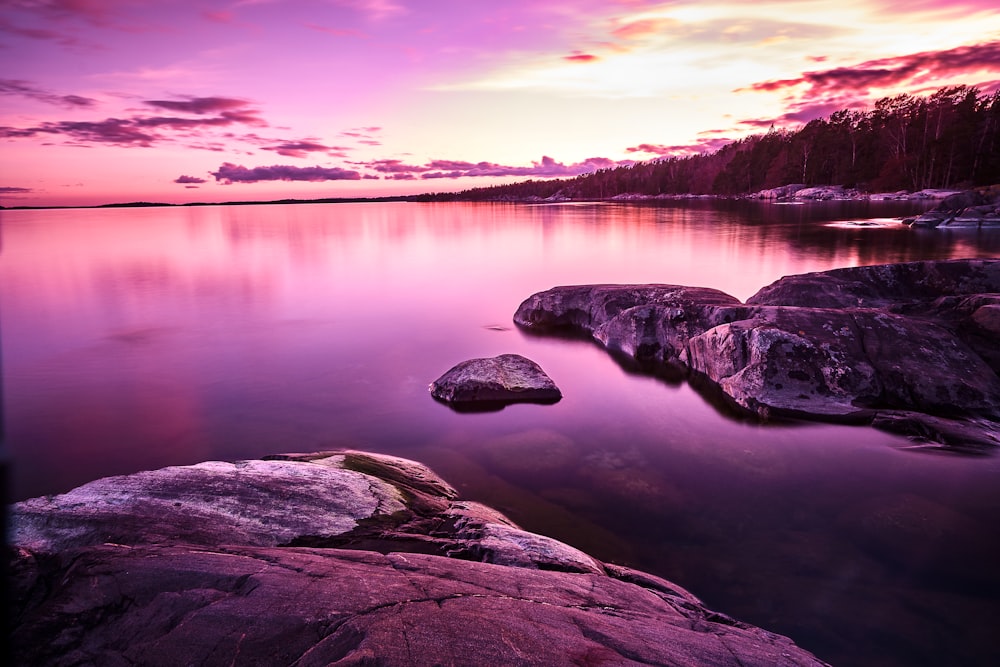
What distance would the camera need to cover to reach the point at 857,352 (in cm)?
1273

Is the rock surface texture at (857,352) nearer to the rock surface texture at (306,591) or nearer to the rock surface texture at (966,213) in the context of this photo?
the rock surface texture at (306,591)

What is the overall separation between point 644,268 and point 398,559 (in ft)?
109

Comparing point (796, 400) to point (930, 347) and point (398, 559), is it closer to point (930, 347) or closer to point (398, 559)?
point (930, 347)

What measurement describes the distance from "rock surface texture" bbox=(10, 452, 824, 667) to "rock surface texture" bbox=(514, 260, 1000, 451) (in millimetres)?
7762

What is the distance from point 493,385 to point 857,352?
29.3 feet

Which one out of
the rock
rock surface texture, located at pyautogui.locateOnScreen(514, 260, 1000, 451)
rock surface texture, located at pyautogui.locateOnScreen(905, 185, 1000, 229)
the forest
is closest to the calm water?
the rock

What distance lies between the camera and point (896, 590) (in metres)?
7.09

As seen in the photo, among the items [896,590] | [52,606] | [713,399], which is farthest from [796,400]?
[52,606]

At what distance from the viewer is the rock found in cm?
1356

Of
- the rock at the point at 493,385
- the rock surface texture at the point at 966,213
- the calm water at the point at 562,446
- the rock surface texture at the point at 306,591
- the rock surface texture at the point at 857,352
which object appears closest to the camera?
the rock surface texture at the point at 306,591

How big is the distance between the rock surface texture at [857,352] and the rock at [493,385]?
446cm

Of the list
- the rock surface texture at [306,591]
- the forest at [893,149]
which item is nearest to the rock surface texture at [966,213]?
the forest at [893,149]

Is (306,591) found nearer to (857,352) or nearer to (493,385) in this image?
(493,385)

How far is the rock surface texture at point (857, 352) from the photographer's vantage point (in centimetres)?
1166
